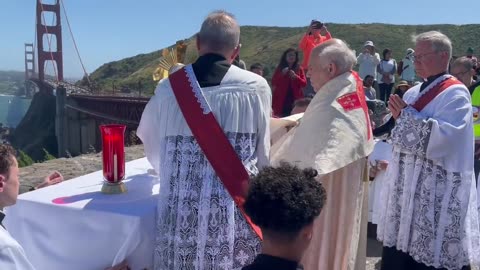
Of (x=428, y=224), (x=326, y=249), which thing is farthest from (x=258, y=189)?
(x=428, y=224)

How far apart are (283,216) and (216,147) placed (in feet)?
2.39

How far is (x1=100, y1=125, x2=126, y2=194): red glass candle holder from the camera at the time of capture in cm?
252

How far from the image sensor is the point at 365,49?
37.5ft

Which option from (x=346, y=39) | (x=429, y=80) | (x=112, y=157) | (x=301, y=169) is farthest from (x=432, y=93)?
(x=346, y=39)

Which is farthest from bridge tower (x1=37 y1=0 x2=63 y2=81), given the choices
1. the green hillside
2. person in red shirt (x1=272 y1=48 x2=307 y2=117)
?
person in red shirt (x1=272 y1=48 x2=307 y2=117)

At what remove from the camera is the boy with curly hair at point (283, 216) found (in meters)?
1.60

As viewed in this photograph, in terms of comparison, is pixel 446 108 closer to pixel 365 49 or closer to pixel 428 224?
pixel 428 224

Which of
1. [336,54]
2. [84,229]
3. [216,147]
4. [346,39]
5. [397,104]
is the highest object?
[346,39]

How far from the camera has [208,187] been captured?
227 cm

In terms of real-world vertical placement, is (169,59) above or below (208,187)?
above

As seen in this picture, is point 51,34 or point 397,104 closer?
point 397,104

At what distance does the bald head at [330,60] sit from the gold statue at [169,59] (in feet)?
2.34

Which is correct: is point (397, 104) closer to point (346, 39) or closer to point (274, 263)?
point (274, 263)

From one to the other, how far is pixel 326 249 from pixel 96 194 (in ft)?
4.19
